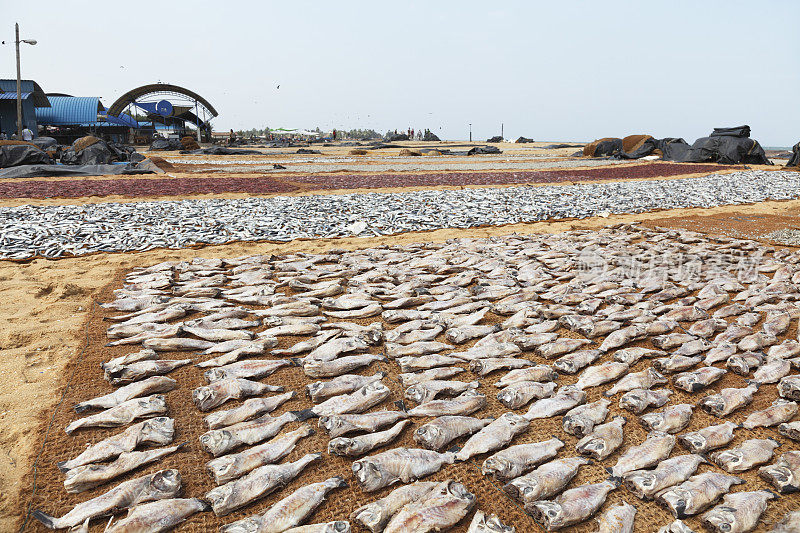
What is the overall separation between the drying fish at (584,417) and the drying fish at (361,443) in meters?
1.40

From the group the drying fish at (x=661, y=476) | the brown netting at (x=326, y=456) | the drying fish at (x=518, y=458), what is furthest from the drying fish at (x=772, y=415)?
the drying fish at (x=518, y=458)

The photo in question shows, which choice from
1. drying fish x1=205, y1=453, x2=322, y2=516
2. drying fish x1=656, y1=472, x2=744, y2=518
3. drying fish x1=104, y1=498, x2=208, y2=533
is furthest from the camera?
drying fish x1=656, y1=472, x2=744, y2=518

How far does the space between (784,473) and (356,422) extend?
3.15 m

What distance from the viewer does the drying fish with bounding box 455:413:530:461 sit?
10.9 feet

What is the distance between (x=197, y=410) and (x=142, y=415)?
15.8 inches

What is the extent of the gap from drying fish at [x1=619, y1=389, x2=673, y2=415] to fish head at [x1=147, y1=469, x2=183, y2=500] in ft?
11.8

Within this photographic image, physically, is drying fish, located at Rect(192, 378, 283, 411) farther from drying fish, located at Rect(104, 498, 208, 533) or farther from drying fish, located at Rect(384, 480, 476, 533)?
drying fish, located at Rect(384, 480, 476, 533)

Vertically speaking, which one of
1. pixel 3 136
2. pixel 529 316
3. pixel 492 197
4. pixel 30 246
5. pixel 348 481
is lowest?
pixel 348 481

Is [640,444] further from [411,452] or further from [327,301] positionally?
[327,301]

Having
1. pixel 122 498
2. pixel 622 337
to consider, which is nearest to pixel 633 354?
pixel 622 337

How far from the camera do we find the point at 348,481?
10.1 ft

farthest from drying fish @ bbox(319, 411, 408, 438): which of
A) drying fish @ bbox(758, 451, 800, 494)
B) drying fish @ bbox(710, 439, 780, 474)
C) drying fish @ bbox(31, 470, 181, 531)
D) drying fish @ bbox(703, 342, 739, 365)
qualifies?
drying fish @ bbox(703, 342, 739, 365)

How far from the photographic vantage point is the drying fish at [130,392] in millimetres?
3610

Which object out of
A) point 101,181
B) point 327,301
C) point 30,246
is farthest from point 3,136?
point 327,301
